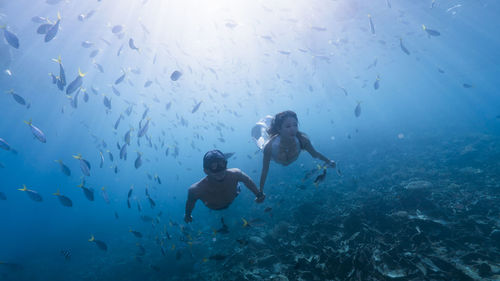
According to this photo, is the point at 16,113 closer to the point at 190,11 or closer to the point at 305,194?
the point at 190,11

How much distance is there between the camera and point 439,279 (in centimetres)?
385

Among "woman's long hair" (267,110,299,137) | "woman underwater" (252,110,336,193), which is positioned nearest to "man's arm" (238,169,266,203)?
"woman underwater" (252,110,336,193)

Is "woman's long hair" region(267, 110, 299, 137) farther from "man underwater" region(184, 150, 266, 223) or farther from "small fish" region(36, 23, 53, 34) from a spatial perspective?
"small fish" region(36, 23, 53, 34)

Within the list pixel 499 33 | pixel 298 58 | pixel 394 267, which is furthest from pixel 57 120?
pixel 499 33

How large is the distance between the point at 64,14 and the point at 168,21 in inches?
294

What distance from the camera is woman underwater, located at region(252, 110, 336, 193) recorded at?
14.9ft

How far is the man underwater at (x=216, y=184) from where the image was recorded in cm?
359

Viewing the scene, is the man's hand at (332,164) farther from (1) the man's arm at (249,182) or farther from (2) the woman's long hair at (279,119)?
(1) the man's arm at (249,182)

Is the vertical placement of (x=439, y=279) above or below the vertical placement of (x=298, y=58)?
below

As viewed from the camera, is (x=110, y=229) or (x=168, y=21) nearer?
(x=168, y=21)

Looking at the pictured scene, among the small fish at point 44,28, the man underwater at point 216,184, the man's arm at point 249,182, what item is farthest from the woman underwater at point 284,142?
the small fish at point 44,28

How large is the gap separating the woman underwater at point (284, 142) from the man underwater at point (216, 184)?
73 centimetres

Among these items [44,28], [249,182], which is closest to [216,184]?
[249,182]

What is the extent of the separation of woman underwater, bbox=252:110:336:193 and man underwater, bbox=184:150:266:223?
0.73m
